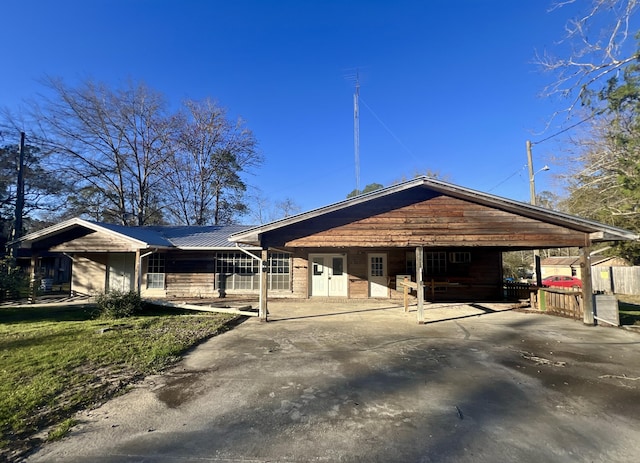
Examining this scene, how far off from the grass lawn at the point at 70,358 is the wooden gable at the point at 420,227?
3633 mm

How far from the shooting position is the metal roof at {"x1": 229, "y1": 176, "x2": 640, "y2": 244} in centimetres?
843

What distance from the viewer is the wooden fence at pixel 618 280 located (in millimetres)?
20653

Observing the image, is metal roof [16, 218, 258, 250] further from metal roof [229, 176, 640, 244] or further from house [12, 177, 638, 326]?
metal roof [229, 176, 640, 244]

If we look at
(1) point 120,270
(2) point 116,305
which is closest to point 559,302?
(2) point 116,305

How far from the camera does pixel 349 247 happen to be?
9.56 metres

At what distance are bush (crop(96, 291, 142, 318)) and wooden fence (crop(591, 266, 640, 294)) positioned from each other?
986 inches

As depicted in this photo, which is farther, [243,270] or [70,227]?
[243,270]

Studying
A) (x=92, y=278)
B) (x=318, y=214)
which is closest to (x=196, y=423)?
(x=318, y=214)

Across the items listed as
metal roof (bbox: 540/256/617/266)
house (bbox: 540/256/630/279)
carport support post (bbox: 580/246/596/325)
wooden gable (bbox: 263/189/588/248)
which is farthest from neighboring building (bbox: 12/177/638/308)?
house (bbox: 540/256/630/279)

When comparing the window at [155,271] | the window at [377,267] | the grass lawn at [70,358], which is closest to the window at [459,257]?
the window at [377,267]

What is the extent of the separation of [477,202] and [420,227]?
1747mm

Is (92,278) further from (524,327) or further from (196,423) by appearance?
(524,327)

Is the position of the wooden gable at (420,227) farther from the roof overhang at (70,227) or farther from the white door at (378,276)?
the roof overhang at (70,227)

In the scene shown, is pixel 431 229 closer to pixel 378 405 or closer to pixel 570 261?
pixel 378 405
